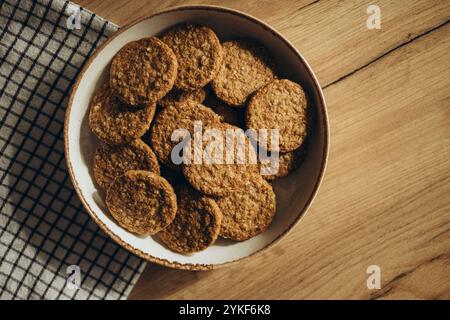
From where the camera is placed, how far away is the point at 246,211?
0.88 meters

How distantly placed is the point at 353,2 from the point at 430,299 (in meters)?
0.70

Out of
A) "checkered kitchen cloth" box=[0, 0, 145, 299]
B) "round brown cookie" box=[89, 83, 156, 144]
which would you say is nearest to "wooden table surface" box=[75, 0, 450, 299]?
"checkered kitchen cloth" box=[0, 0, 145, 299]

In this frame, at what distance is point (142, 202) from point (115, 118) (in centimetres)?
17

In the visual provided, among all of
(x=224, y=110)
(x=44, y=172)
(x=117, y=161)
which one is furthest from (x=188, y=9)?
(x=44, y=172)

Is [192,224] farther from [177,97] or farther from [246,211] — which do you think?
[177,97]

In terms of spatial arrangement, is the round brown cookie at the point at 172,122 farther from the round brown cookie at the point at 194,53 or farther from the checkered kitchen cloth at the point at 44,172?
the checkered kitchen cloth at the point at 44,172

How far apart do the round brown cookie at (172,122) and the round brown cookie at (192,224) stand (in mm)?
79

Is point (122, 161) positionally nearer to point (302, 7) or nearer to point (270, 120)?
point (270, 120)

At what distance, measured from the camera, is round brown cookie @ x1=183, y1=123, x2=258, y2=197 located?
0.83m

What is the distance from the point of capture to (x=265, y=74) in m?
0.87

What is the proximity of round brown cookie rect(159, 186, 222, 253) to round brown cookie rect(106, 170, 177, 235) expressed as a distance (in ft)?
0.09

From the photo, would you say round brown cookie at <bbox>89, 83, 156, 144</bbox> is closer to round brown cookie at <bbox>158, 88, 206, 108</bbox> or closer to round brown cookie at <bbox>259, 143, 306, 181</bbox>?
round brown cookie at <bbox>158, 88, 206, 108</bbox>

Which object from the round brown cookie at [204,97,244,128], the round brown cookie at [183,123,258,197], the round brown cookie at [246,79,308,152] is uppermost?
the round brown cookie at [246,79,308,152]
